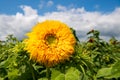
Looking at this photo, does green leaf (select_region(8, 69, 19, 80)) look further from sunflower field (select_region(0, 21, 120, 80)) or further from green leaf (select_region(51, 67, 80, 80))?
green leaf (select_region(51, 67, 80, 80))

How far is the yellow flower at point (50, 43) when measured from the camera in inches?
95.1

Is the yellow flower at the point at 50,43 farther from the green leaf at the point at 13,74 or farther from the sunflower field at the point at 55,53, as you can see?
the green leaf at the point at 13,74

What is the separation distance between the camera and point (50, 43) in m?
2.46

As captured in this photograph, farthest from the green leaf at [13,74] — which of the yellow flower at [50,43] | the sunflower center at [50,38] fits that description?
the sunflower center at [50,38]

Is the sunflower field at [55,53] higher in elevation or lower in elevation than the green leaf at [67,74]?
higher

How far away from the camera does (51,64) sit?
96.7 inches

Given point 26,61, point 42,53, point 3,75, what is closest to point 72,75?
point 42,53

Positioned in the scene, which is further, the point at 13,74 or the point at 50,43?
the point at 13,74

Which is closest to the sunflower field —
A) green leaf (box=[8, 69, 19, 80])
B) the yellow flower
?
the yellow flower

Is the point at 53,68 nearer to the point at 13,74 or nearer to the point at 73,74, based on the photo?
the point at 73,74

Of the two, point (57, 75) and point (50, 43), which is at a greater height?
point (50, 43)

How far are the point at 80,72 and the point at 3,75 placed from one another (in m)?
0.95

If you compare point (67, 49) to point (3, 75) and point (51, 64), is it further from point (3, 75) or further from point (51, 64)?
point (3, 75)

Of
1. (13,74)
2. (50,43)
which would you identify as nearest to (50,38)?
(50,43)
